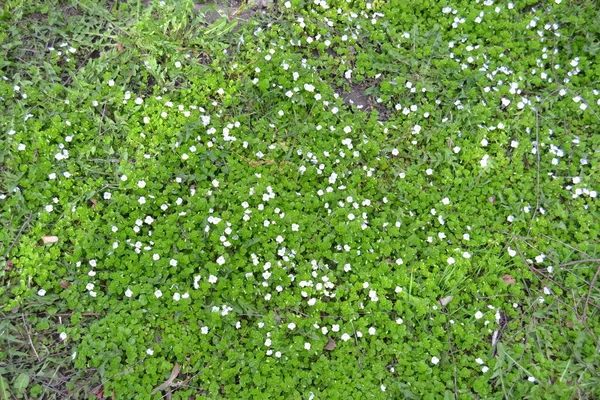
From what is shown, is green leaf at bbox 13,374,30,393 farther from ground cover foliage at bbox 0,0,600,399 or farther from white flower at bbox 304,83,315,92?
white flower at bbox 304,83,315,92

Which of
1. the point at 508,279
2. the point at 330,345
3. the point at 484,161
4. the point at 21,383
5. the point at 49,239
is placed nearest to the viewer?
the point at 21,383

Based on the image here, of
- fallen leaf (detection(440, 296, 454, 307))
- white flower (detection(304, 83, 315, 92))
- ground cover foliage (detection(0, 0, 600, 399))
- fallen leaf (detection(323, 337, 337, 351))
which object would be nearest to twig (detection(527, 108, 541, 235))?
ground cover foliage (detection(0, 0, 600, 399))

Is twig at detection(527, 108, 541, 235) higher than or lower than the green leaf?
higher

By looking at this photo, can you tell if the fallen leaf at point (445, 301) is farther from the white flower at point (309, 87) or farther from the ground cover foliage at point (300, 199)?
the white flower at point (309, 87)

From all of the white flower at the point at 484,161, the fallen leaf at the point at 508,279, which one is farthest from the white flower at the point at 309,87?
the fallen leaf at the point at 508,279

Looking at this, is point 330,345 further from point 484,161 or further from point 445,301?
point 484,161

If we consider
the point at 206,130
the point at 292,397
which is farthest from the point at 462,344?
the point at 206,130

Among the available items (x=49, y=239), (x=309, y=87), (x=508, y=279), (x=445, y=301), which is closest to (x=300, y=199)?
(x=309, y=87)

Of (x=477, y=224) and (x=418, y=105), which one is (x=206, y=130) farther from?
(x=477, y=224)
